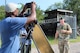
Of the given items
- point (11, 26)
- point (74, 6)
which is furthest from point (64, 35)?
point (74, 6)

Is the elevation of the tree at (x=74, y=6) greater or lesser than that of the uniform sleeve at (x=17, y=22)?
lesser

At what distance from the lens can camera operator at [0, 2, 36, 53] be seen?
3.59 meters

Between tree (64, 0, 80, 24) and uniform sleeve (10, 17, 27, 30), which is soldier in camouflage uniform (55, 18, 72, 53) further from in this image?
tree (64, 0, 80, 24)

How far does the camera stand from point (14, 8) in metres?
3.71

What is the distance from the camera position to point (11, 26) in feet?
12.1

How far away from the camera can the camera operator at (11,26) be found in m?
3.59

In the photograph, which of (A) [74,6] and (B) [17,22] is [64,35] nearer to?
(B) [17,22]

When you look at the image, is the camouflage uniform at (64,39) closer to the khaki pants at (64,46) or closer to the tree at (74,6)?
the khaki pants at (64,46)

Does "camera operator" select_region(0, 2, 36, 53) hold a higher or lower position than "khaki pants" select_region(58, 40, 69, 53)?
higher

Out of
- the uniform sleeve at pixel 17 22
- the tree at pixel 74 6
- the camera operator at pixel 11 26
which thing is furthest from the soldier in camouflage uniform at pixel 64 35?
the tree at pixel 74 6

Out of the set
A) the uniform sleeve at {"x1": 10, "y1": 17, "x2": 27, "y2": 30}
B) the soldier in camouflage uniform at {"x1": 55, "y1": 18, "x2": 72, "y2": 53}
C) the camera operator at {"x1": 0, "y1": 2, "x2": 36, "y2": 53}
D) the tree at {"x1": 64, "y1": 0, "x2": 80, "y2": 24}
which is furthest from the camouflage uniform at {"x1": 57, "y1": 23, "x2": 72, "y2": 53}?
the tree at {"x1": 64, "y1": 0, "x2": 80, "y2": 24}

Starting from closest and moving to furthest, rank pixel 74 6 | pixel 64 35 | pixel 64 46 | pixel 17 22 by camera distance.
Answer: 1. pixel 17 22
2. pixel 64 35
3. pixel 64 46
4. pixel 74 6

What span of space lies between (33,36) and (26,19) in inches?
22.1

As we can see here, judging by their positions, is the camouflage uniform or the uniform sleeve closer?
the uniform sleeve
